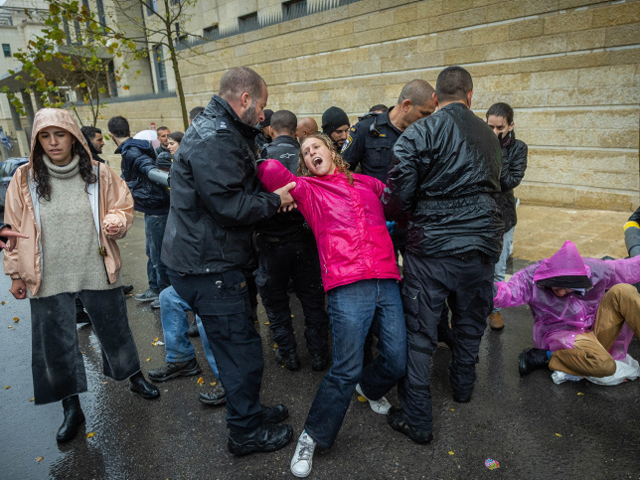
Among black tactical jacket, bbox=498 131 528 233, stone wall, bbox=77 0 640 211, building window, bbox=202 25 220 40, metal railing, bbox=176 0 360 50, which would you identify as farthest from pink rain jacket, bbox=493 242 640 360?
building window, bbox=202 25 220 40

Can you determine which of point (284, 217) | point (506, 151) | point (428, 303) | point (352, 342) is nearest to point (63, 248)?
point (284, 217)

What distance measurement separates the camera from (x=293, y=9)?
36.3 ft

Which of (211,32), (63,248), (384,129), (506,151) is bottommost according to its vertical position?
(63,248)

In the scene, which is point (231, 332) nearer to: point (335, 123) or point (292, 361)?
point (292, 361)

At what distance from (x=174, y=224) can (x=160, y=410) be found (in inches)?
61.6

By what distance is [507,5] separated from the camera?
7.33m

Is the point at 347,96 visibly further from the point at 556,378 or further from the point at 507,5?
the point at 556,378

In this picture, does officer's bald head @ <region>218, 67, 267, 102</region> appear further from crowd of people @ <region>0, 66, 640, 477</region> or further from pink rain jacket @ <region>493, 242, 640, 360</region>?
pink rain jacket @ <region>493, 242, 640, 360</region>

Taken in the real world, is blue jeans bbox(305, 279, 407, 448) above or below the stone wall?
below

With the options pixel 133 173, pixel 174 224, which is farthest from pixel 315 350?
pixel 133 173

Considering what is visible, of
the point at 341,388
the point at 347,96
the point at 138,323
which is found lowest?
the point at 138,323

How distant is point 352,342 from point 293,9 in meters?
10.7

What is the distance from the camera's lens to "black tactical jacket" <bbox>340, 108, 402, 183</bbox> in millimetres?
3823

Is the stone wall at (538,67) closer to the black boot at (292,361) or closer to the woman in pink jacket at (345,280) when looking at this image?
the woman in pink jacket at (345,280)
